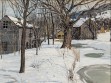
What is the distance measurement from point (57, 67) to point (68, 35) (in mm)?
11815

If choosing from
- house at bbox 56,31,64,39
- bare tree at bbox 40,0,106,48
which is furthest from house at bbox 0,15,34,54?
house at bbox 56,31,64,39

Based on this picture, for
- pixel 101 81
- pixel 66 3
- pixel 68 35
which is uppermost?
pixel 66 3

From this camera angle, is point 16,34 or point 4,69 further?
point 16,34

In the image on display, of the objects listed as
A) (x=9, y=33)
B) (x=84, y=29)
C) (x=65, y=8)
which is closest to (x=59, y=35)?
(x=84, y=29)

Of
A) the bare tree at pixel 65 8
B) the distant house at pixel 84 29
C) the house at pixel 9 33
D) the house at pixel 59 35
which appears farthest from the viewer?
the house at pixel 59 35

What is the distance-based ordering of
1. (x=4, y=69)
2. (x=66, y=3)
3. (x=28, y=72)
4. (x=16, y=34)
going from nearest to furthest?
(x=28, y=72) → (x=4, y=69) → (x=66, y=3) → (x=16, y=34)

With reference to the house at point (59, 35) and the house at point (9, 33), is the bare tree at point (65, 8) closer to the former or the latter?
the house at point (9, 33)

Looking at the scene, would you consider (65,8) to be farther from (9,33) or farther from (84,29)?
(84,29)

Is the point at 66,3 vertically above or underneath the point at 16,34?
above

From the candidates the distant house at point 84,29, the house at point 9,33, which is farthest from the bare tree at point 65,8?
the distant house at point 84,29

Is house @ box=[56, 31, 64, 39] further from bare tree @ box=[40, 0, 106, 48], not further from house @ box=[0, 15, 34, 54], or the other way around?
bare tree @ box=[40, 0, 106, 48]

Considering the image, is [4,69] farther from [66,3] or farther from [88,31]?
[88,31]

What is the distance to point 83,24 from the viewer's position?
56531 millimetres

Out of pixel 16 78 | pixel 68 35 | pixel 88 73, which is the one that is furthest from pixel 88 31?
pixel 16 78
